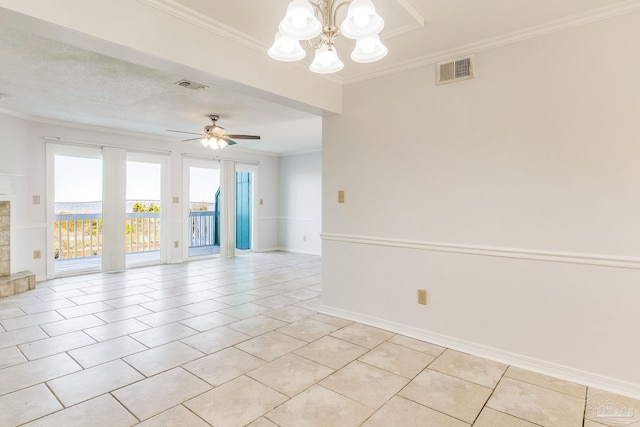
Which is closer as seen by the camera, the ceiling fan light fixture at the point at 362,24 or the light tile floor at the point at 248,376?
the ceiling fan light fixture at the point at 362,24

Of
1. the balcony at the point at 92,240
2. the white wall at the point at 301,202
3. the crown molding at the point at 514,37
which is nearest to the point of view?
the crown molding at the point at 514,37

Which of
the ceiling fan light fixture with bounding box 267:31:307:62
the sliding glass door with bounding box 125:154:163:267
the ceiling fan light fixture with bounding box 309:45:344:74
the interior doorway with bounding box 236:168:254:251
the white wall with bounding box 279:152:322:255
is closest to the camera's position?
the ceiling fan light fixture with bounding box 267:31:307:62

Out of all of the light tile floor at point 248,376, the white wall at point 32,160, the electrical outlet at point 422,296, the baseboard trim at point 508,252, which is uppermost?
the white wall at point 32,160

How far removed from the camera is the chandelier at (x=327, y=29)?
4.75 feet

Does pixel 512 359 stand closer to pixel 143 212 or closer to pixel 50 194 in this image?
pixel 50 194

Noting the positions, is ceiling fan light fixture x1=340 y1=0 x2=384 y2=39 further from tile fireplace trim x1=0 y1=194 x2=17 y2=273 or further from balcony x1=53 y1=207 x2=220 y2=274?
balcony x1=53 y1=207 x2=220 y2=274

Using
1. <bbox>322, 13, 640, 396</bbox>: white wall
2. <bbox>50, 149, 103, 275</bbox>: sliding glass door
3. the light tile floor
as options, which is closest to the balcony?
<bbox>50, 149, 103, 275</bbox>: sliding glass door

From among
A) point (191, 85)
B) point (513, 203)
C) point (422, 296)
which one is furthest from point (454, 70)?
point (191, 85)

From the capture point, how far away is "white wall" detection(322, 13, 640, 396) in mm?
2176

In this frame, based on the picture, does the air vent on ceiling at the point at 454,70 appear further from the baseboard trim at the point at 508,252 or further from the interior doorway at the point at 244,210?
the interior doorway at the point at 244,210

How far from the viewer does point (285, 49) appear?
1706 millimetres

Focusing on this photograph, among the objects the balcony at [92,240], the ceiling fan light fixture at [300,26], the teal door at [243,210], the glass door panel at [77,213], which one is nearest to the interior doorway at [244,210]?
the teal door at [243,210]

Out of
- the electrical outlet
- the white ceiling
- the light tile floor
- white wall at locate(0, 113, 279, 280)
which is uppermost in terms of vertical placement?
the white ceiling

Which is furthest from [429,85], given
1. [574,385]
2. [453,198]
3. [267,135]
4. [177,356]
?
[267,135]
